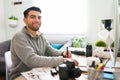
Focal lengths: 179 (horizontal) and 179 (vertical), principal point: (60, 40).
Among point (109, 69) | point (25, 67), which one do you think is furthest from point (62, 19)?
point (109, 69)

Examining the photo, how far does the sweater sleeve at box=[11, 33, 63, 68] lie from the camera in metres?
1.57

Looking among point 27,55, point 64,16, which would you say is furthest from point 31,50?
point 64,16

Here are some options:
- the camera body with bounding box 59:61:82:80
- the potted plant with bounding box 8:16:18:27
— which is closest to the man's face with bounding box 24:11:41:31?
the camera body with bounding box 59:61:82:80

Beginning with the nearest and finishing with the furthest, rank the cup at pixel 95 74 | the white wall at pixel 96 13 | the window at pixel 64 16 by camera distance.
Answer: the cup at pixel 95 74, the white wall at pixel 96 13, the window at pixel 64 16

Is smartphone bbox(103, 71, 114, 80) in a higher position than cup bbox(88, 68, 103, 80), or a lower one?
lower

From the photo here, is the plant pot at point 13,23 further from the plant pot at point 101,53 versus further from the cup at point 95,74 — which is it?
the cup at point 95,74

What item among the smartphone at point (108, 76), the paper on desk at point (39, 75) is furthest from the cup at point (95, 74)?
the paper on desk at point (39, 75)

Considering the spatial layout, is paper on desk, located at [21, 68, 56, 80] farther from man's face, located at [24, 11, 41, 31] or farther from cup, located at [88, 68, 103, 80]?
man's face, located at [24, 11, 41, 31]

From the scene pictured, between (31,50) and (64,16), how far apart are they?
2.17 metres

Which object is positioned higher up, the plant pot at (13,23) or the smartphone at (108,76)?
the plant pot at (13,23)

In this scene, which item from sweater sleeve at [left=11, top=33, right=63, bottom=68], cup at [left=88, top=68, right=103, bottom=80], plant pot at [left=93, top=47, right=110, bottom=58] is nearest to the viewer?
cup at [left=88, top=68, right=103, bottom=80]

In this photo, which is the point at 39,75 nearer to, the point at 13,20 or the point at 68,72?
the point at 68,72

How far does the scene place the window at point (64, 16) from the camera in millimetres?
3627

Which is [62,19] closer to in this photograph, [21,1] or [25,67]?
[21,1]
